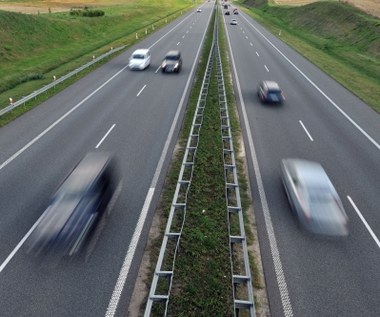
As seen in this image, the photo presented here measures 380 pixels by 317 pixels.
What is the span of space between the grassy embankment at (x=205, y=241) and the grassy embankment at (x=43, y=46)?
11.7 m

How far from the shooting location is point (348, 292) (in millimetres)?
9031

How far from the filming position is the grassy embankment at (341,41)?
30.0 m

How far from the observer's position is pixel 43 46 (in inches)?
1428

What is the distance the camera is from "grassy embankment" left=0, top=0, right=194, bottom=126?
25.2m

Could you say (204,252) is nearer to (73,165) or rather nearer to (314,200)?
(314,200)

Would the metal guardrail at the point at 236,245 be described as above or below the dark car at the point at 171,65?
above

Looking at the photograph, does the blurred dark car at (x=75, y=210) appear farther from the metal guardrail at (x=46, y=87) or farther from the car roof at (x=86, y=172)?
the metal guardrail at (x=46, y=87)

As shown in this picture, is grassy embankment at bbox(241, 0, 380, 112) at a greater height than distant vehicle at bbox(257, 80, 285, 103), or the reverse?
distant vehicle at bbox(257, 80, 285, 103)

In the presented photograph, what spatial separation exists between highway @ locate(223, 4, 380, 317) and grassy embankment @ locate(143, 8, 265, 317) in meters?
0.75

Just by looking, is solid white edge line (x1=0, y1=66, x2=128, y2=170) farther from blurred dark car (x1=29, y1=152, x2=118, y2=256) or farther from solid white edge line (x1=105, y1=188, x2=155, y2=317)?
solid white edge line (x1=105, y1=188, x2=155, y2=317)

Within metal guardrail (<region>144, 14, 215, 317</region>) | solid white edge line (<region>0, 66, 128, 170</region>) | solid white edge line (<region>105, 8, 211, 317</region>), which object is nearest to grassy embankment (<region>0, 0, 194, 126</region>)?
solid white edge line (<region>0, 66, 128, 170</region>)

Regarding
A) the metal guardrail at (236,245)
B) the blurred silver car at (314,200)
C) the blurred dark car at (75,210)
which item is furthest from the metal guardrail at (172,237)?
the blurred silver car at (314,200)

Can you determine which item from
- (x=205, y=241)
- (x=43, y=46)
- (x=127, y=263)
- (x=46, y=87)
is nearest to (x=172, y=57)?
(x=46, y=87)

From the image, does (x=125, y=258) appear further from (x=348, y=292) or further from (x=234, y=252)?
(x=348, y=292)
